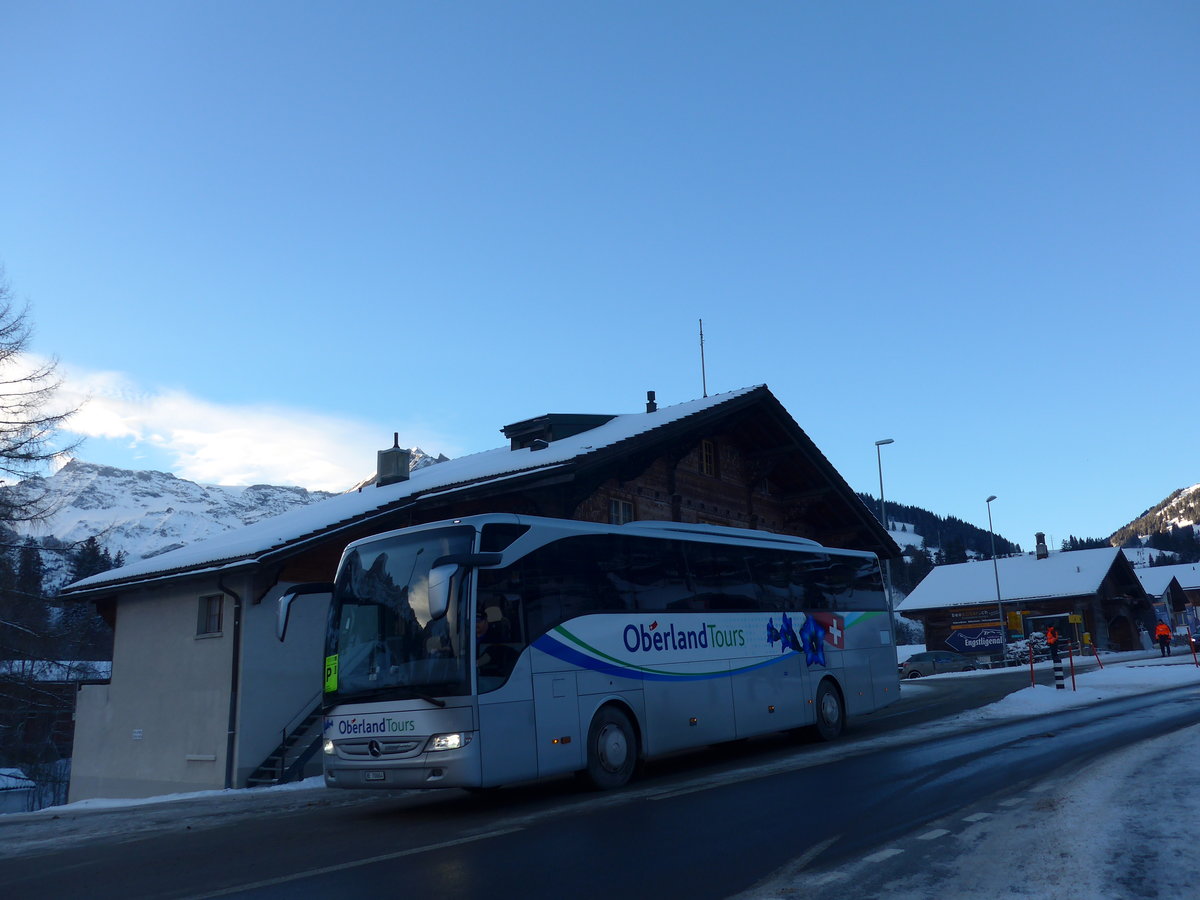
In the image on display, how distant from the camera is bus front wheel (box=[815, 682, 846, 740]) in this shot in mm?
15633

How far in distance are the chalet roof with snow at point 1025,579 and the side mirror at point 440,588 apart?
56.4m

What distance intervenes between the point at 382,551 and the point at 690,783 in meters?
4.56

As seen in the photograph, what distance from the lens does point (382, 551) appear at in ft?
35.3

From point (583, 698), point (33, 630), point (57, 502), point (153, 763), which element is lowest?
point (153, 763)

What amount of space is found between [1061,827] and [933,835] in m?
1.01

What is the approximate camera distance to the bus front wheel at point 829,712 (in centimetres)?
1563

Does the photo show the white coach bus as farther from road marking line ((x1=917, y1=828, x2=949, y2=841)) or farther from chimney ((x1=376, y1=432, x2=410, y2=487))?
chimney ((x1=376, y1=432, x2=410, y2=487))

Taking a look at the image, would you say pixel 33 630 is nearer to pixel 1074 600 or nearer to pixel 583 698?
pixel 583 698

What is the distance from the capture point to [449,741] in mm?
9602

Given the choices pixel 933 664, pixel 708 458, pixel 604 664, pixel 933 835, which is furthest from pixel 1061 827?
pixel 933 664

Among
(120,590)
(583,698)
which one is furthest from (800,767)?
(120,590)

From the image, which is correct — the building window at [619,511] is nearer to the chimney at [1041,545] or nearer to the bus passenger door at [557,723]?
the bus passenger door at [557,723]

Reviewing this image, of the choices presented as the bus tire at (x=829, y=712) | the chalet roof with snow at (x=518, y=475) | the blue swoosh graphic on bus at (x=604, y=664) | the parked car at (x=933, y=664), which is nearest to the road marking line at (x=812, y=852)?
the blue swoosh graphic on bus at (x=604, y=664)

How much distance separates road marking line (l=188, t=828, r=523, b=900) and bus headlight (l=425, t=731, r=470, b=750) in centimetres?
125
